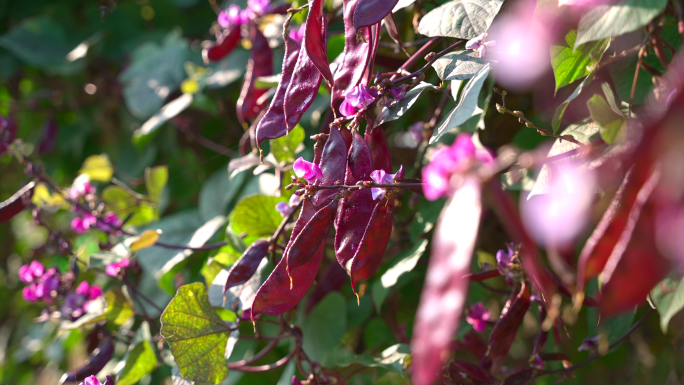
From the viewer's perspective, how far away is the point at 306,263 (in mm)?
A: 454

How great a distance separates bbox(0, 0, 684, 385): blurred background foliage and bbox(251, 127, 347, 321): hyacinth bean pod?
22 cm

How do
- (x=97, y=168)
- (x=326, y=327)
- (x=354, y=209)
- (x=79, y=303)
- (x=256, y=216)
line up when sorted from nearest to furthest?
(x=354, y=209) < (x=256, y=216) < (x=326, y=327) < (x=79, y=303) < (x=97, y=168)

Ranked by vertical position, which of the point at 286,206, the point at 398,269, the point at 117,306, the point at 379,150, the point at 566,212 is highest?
the point at 566,212

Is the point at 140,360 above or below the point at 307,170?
below

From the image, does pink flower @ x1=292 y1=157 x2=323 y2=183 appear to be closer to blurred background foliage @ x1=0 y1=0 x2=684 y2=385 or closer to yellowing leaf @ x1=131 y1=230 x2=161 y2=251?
blurred background foliage @ x1=0 y1=0 x2=684 y2=385

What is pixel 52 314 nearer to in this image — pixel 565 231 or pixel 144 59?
pixel 144 59

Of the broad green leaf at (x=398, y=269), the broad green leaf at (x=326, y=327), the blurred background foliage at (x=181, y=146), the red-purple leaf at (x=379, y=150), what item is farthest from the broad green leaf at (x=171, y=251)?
→ the red-purple leaf at (x=379, y=150)

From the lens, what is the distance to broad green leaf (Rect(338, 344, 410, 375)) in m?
0.58

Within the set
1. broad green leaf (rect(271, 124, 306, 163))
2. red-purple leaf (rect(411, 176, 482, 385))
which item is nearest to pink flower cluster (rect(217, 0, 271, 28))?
broad green leaf (rect(271, 124, 306, 163))

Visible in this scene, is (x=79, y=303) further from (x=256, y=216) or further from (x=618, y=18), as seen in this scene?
(x=618, y=18)

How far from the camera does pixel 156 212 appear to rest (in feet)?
3.43

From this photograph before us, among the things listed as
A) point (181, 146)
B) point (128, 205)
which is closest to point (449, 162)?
point (128, 205)

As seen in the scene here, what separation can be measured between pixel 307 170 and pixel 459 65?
20 centimetres

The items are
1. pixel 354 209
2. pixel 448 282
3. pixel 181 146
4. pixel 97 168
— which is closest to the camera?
pixel 448 282
